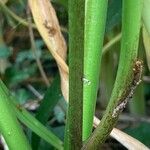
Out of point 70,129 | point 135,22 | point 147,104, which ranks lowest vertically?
point 147,104

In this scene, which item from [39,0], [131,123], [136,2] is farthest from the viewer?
[131,123]

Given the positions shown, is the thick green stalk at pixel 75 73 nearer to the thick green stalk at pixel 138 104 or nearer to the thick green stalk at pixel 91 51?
the thick green stalk at pixel 91 51

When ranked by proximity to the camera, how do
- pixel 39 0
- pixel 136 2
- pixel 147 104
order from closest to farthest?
1. pixel 136 2
2. pixel 39 0
3. pixel 147 104

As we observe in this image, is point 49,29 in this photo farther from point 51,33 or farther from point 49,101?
point 49,101

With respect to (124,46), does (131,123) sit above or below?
below

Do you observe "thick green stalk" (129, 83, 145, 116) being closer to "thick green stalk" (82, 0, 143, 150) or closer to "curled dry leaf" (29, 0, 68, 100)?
"curled dry leaf" (29, 0, 68, 100)

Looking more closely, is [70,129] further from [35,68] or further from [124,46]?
[35,68]

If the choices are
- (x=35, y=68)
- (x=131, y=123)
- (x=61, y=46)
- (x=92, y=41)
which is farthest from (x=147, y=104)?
(x=92, y=41)
